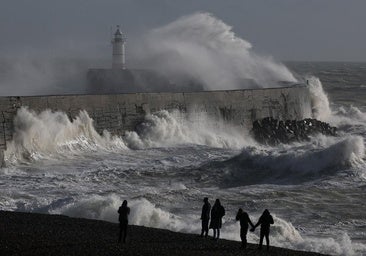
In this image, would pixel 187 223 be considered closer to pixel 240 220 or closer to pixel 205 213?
pixel 205 213

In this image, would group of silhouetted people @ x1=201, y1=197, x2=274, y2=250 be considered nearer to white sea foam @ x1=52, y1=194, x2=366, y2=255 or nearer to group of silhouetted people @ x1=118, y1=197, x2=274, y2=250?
group of silhouetted people @ x1=118, y1=197, x2=274, y2=250

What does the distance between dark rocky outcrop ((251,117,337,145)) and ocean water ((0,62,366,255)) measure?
1.53 meters

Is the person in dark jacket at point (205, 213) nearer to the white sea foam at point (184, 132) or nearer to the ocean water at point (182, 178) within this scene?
the ocean water at point (182, 178)

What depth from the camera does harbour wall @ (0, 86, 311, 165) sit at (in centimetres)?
1873

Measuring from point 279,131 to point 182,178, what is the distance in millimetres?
10791

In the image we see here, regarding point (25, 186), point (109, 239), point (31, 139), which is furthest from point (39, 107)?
point (109, 239)

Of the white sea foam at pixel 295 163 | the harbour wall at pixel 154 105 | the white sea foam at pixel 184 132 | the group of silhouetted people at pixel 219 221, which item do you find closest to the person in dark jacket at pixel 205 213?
the group of silhouetted people at pixel 219 221

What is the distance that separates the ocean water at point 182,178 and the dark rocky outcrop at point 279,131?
1.53m

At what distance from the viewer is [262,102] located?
91.0 feet

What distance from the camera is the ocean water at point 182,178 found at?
11945mm

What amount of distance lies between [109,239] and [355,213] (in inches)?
203

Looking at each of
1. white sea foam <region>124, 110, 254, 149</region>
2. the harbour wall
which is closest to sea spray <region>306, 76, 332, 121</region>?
the harbour wall

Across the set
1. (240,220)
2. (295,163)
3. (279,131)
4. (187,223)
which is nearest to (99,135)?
(295,163)

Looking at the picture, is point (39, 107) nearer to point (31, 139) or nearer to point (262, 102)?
point (31, 139)
